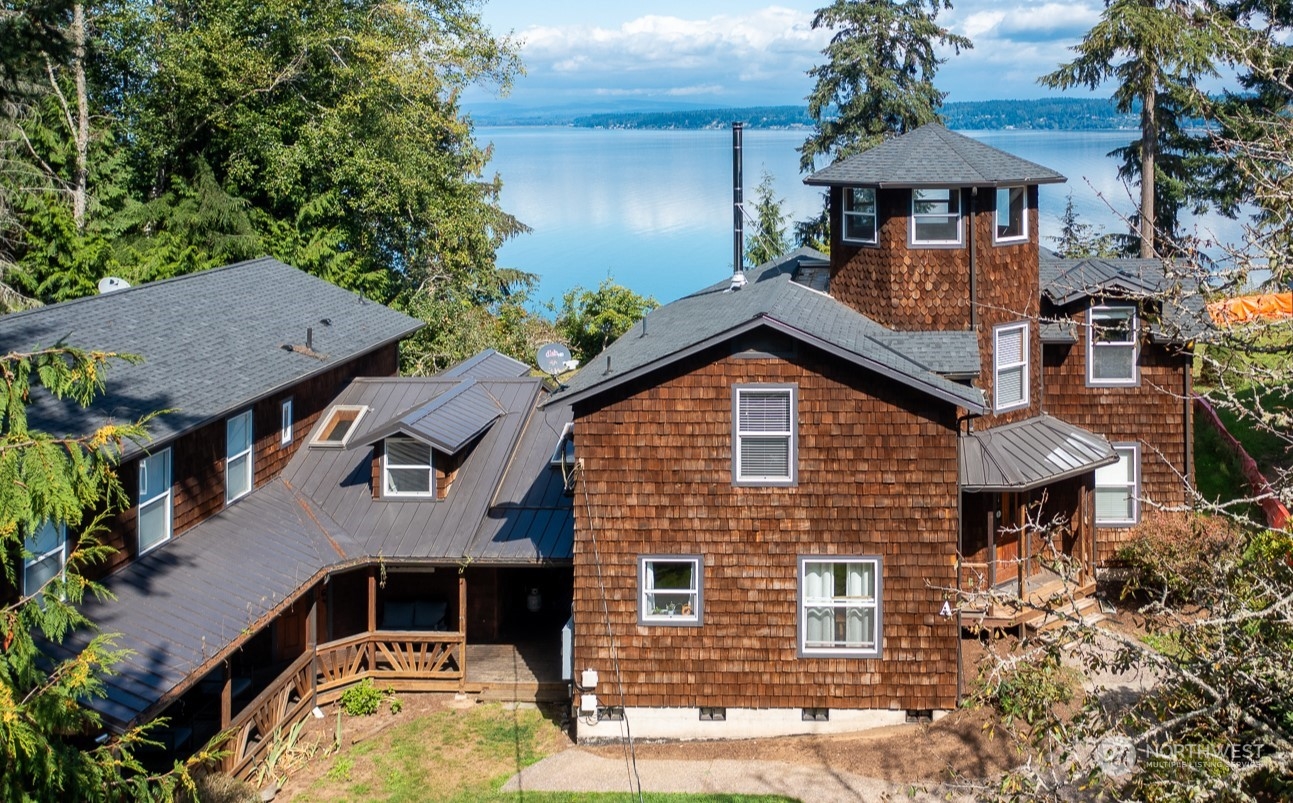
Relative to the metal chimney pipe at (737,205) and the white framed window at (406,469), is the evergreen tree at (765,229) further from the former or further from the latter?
the white framed window at (406,469)

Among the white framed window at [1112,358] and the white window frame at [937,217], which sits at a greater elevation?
the white window frame at [937,217]

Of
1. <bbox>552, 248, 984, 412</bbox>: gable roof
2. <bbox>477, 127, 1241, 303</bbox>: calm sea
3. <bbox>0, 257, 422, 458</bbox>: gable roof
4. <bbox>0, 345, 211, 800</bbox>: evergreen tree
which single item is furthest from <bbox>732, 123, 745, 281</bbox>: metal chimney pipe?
<bbox>477, 127, 1241, 303</bbox>: calm sea

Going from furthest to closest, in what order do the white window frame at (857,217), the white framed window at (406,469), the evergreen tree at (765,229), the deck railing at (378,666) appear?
the evergreen tree at (765,229) → the white framed window at (406,469) → the white window frame at (857,217) → the deck railing at (378,666)

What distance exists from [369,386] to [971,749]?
12.6 meters

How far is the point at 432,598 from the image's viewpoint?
21.2 meters

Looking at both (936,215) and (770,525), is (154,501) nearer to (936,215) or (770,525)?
(770,525)

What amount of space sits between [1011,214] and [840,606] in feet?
24.2

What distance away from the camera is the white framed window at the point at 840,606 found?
17.7 m

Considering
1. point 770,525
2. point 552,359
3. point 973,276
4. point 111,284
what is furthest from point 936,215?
point 111,284

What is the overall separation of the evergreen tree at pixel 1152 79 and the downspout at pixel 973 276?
11.7 metres

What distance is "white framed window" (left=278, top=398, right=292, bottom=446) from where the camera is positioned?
838 inches

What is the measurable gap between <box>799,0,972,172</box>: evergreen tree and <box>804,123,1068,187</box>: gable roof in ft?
62.4

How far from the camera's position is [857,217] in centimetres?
2097

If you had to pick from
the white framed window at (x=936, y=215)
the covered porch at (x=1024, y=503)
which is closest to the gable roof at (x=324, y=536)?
the covered porch at (x=1024, y=503)
